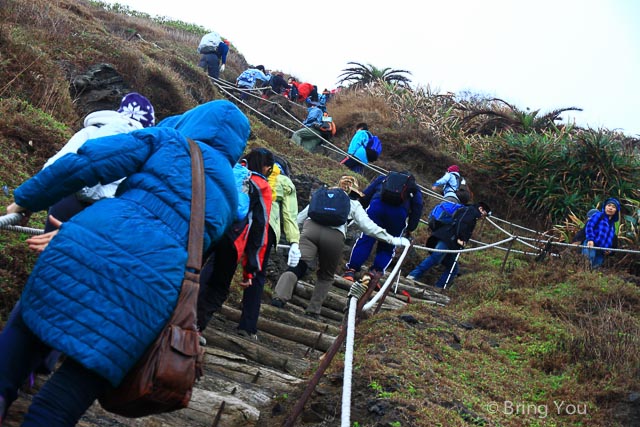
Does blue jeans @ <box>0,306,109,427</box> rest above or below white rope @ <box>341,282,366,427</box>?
below

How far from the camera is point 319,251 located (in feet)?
27.2

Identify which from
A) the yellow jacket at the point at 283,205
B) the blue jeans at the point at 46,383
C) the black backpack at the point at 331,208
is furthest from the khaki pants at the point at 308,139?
the blue jeans at the point at 46,383

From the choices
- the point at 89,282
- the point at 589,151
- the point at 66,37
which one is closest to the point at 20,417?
the point at 89,282

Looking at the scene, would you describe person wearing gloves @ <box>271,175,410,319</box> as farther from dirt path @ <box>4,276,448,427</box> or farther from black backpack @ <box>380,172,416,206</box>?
black backpack @ <box>380,172,416,206</box>

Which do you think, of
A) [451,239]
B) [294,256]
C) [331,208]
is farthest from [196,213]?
[451,239]

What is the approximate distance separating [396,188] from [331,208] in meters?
1.36

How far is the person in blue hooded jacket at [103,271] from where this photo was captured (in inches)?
110

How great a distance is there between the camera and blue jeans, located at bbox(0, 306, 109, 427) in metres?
2.79

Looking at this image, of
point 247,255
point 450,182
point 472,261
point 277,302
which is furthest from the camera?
point 450,182

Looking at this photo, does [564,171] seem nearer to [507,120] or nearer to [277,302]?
[507,120]

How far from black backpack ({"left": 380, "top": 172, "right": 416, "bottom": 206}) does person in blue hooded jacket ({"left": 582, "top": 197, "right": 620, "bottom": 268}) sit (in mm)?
4968

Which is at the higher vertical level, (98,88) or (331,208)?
(98,88)

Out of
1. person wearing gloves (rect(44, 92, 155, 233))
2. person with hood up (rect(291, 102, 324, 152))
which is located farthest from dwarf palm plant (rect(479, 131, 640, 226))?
person wearing gloves (rect(44, 92, 155, 233))

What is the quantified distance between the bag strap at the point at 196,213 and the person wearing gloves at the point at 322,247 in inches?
194
